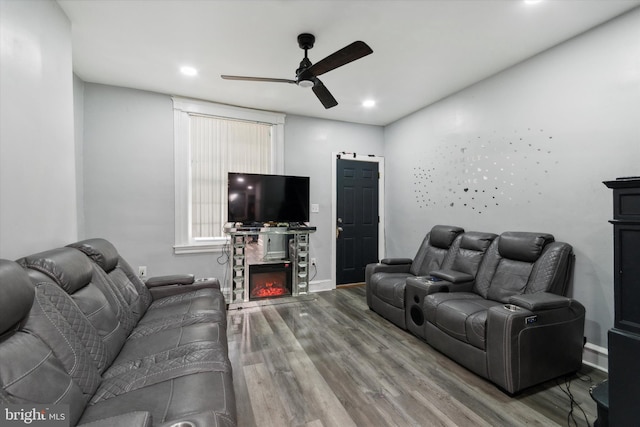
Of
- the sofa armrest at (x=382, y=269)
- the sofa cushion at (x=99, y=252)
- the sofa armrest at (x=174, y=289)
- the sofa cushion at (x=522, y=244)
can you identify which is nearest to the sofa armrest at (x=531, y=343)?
the sofa cushion at (x=522, y=244)

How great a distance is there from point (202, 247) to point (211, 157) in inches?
50.2

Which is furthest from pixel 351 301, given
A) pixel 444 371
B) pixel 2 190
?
pixel 2 190

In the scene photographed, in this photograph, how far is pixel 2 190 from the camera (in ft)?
4.57

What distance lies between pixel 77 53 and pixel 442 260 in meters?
4.52

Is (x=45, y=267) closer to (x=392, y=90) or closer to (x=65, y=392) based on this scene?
(x=65, y=392)

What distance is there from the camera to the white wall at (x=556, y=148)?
2.14 m

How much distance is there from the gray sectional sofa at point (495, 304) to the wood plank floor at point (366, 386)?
0.12 metres

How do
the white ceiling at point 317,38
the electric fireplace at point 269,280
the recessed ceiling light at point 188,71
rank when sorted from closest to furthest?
the white ceiling at point 317,38, the recessed ceiling light at point 188,71, the electric fireplace at point 269,280

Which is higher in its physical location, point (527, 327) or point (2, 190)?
point (2, 190)

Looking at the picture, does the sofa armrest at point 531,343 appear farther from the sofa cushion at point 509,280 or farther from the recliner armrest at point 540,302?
the sofa cushion at point 509,280

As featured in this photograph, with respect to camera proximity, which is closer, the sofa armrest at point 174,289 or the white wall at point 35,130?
the white wall at point 35,130

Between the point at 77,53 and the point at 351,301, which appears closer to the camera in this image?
the point at 77,53

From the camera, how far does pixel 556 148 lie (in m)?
2.52

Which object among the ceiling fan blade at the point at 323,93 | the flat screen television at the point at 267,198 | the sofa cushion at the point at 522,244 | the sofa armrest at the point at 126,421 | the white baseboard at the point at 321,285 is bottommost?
the white baseboard at the point at 321,285
